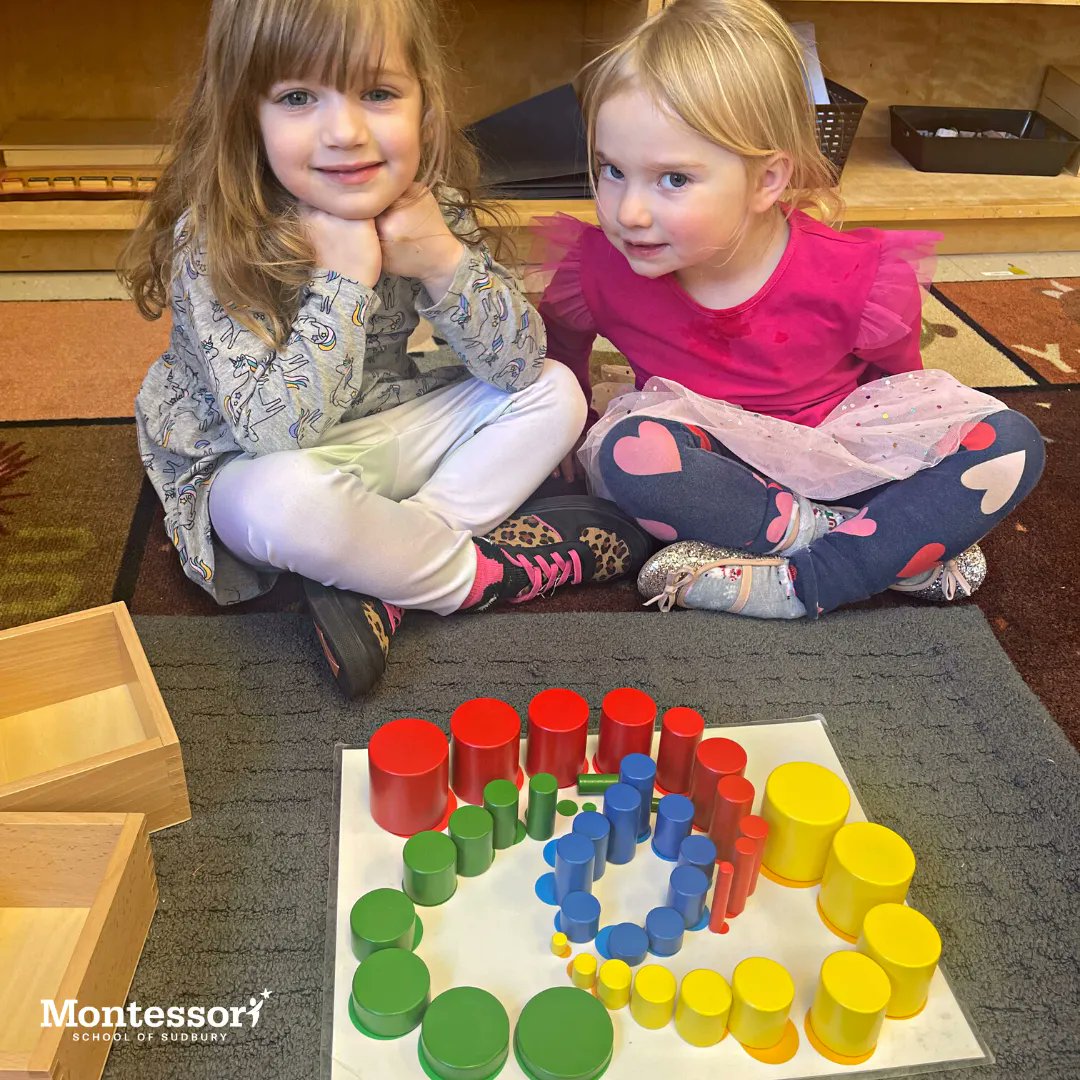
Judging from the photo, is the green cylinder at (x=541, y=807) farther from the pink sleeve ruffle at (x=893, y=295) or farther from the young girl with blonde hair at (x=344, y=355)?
the pink sleeve ruffle at (x=893, y=295)

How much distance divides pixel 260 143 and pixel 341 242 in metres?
0.10

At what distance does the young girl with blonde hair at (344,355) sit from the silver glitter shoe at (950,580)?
0.27 metres

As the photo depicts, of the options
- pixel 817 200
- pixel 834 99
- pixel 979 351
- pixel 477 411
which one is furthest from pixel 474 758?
pixel 834 99

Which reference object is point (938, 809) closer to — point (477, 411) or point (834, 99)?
point (477, 411)

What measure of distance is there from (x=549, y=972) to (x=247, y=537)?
46cm

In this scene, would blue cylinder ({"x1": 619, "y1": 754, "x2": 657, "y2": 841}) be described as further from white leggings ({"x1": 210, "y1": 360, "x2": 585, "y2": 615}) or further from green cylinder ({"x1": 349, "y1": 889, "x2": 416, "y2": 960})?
white leggings ({"x1": 210, "y1": 360, "x2": 585, "y2": 615})

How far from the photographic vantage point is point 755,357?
1.13 metres

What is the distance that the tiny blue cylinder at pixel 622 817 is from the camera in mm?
755

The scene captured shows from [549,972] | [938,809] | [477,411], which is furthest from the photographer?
[477,411]

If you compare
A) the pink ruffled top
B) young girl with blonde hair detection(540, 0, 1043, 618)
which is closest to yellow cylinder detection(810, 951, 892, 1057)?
young girl with blonde hair detection(540, 0, 1043, 618)

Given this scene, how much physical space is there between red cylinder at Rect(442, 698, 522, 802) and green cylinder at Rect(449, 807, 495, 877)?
1.5 inches

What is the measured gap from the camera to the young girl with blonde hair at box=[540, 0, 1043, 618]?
3.20 ft

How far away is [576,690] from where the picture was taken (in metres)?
0.97

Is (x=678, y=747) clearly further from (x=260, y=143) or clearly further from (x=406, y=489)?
(x=260, y=143)
